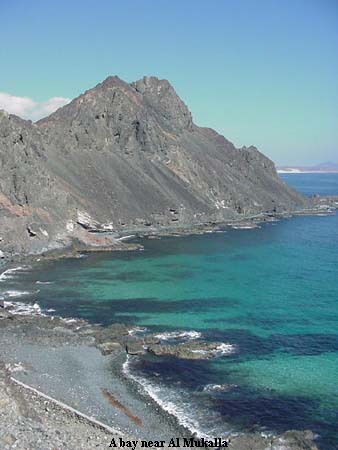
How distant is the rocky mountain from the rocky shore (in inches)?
1392

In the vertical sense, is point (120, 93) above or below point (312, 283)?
above

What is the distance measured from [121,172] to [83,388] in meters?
91.0

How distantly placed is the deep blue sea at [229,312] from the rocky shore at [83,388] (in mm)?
1534

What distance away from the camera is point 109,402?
34062mm

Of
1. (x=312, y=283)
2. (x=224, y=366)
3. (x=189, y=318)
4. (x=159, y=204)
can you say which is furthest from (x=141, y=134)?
(x=224, y=366)

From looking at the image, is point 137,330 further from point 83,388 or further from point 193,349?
point 83,388

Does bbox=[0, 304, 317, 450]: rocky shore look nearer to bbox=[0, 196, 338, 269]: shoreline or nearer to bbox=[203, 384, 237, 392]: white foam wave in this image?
bbox=[203, 384, 237, 392]: white foam wave

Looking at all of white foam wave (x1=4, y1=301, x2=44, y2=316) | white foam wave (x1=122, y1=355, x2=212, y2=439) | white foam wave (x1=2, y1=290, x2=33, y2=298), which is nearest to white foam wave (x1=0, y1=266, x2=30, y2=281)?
white foam wave (x1=2, y1=290, x2=33, y2=298)

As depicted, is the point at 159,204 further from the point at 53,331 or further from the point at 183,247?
the point at 53,331

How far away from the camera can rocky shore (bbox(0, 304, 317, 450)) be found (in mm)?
27688

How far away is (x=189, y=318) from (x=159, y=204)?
69142 mm

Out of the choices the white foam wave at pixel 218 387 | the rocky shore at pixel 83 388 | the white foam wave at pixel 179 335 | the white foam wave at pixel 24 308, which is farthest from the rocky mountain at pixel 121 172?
the white foam wave at pixel 218 387

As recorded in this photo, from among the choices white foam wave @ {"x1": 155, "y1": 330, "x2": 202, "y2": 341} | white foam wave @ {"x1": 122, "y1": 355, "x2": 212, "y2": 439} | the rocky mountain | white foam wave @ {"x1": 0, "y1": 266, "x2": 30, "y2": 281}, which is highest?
the rocky mountain

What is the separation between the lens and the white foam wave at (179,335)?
46.8 m
